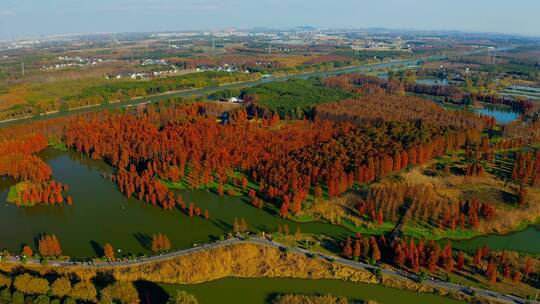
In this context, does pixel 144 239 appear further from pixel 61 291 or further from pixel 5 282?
pixel 5 282

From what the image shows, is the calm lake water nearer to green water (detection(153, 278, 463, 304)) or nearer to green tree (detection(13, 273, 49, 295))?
green water (detection(153, 278, 463, 304))

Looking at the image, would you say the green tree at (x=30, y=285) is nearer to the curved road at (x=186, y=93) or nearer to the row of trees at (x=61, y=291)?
the row of trees at (x=61, y=291)

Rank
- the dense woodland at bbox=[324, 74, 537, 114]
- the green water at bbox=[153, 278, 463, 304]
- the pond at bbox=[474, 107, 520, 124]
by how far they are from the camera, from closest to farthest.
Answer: the green water at bbox=[153, 278, 463, 304] < the pond at bbox=[474, 107, 520, 124] < the dense woodland at bbox=[324, 74, 537, 114]

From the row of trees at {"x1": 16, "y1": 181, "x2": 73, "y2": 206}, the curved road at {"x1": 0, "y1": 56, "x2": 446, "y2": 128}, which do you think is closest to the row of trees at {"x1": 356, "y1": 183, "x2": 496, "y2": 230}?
the row of trees at {"x1": 16, "y1": 181, "x2": 73, "y2": 206}

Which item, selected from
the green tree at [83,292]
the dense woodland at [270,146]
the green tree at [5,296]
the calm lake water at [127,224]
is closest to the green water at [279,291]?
the green tree at [83,292]

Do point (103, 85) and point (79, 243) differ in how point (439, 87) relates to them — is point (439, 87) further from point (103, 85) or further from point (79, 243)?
point (79, 243)

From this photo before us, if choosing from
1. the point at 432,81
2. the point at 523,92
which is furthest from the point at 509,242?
the point at 432,81
